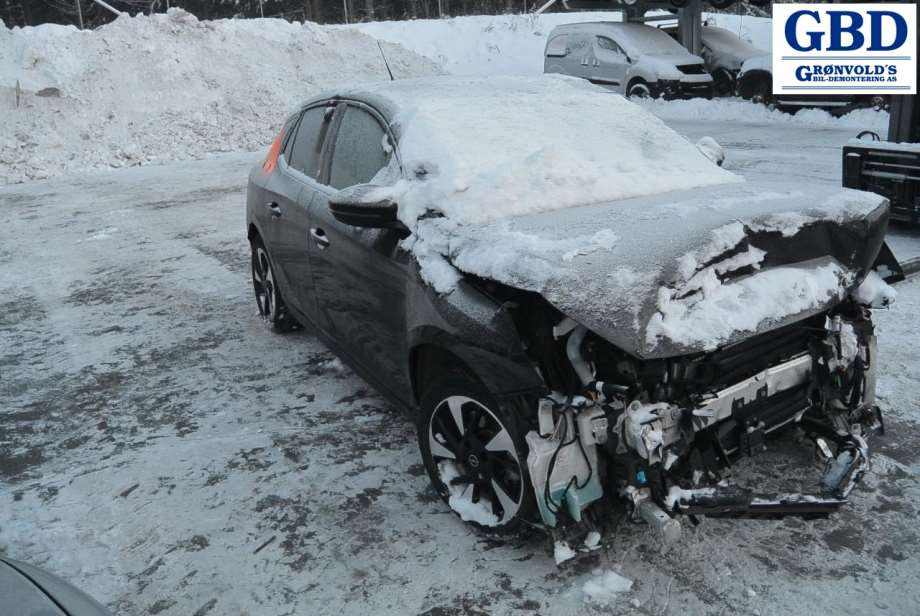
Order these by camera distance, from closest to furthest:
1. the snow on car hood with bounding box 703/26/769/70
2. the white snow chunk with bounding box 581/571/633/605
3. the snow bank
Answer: the white snow chunk with bounding box 581/571/633/605 < the snow bank < the snow on car hood with bounding box 703/26/769/70

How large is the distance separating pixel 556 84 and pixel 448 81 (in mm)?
614

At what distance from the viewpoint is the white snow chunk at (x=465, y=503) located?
3139 mm

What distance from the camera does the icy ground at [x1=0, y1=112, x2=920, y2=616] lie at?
2.87 m

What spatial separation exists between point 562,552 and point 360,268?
Result: 5.23ft

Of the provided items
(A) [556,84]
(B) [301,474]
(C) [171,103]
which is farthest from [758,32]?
(B) [301,474]

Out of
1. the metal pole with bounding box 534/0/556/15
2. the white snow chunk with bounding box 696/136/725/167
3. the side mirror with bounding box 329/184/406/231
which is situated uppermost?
the metal pole with bounding box 534/0/556/15

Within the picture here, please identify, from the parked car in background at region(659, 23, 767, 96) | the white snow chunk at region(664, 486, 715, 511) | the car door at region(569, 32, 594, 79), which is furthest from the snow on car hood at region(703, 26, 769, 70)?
the white snow chunk at region(664, 486, 715, 511)

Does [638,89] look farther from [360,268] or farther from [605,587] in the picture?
[605,587]

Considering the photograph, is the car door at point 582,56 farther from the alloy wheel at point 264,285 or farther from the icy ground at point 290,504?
the alloy wheel at point 264,285

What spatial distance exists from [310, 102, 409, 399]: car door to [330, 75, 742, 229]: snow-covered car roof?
0.17 metres

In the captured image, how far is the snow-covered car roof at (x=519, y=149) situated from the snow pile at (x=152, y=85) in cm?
1349

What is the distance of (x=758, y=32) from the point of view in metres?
29.3

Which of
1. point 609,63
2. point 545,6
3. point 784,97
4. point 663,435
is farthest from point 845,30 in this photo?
point 545,6

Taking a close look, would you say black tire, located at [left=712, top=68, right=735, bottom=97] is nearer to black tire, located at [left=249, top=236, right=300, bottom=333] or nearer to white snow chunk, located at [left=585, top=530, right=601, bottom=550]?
black tire, located at [left=249, top=236, right=300, bottom=333]
